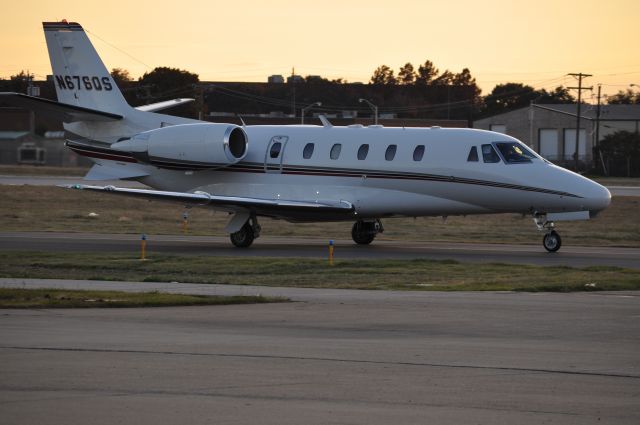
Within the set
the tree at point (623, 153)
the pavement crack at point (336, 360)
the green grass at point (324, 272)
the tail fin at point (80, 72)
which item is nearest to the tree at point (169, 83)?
the tree at point (623, 153)

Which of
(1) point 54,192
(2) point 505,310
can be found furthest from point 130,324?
(1) point 54,192

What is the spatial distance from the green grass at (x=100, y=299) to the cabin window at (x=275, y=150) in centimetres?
1326

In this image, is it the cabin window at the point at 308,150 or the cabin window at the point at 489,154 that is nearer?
the cabin window at the point at 489,154

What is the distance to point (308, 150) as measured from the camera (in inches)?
1229

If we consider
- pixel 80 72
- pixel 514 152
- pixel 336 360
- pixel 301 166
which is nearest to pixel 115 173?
pixel 80 72

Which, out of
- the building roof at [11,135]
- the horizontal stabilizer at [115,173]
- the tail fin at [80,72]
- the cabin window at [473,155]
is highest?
the tail fin at [80,72]

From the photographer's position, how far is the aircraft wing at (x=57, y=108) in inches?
1180

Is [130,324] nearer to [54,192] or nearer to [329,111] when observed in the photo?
[54,192]

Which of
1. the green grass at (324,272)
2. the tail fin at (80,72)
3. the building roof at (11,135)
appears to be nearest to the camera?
the green grass at (324,272)

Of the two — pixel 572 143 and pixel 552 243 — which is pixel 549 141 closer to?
pixel 572 143

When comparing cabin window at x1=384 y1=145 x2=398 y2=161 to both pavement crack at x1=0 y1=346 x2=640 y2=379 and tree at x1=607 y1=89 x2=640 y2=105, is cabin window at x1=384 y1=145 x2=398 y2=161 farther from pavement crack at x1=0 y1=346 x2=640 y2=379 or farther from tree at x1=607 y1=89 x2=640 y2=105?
tree at x1=607 y1=89 x2=640 y2=105

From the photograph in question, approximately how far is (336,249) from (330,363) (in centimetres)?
1799

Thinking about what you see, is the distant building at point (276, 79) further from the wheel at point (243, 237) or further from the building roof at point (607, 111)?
the wheel at point (243, 237)

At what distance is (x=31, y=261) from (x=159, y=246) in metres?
6.57
